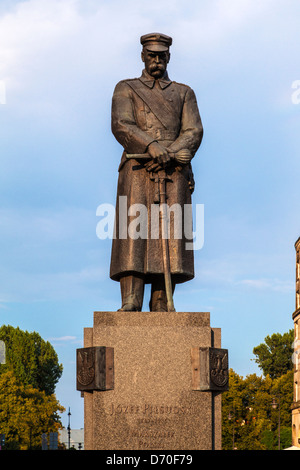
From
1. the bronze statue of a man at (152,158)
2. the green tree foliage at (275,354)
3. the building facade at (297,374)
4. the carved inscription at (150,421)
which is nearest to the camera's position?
the carved inscription at (150,421)

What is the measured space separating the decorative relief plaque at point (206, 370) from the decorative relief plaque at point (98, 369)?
50.5 inches

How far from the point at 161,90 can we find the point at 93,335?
4.44 m

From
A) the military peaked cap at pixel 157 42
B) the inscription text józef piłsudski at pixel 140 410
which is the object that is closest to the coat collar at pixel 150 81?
the military peaked cap at pixel 157 42

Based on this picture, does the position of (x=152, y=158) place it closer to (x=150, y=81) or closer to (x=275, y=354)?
(x=150, y=81)

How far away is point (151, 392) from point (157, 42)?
5.87m

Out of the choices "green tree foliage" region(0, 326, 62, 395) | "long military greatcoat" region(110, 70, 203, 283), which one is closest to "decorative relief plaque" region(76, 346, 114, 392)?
"long military greatcoat" region(110, 70, 203, 283)

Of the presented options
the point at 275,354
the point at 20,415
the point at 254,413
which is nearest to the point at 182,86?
the point at 20,415

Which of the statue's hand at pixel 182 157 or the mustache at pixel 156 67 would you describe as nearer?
the statue's hand at pixel 182 157

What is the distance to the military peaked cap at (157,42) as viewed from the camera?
1695 centimetres

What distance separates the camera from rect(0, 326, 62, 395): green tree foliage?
88.6 m

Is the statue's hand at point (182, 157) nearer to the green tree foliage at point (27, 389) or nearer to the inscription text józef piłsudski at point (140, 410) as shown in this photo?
the inscription text józef piłsudski at point (140, 410)

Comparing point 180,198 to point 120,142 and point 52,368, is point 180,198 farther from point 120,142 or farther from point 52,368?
point 52,368

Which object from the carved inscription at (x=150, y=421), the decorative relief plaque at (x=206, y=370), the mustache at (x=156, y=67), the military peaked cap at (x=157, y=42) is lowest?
the carved inscription at (x=150, y=421)
